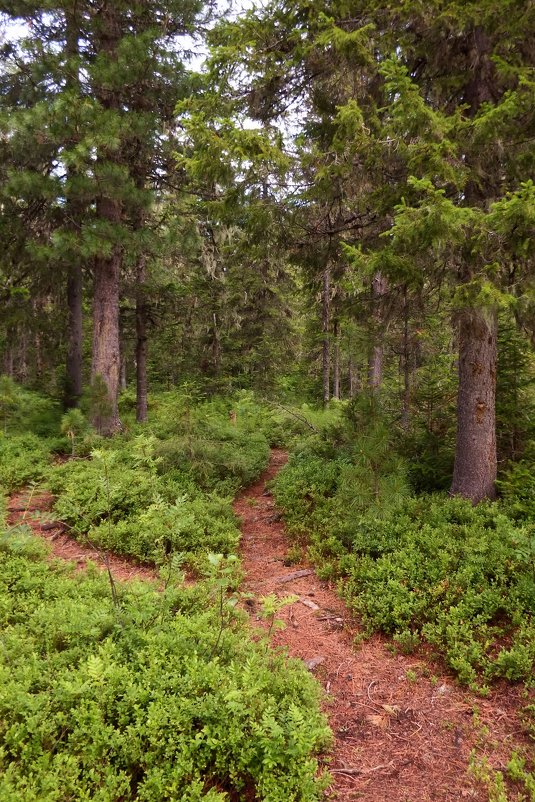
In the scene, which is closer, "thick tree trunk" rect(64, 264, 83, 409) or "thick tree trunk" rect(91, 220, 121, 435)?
"thick tree trunk" rect(91, 220, 121, 435)

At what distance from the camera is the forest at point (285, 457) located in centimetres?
316

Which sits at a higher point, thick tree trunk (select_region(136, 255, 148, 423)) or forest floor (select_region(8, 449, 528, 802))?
thick tree trunk (select_region(136, 255, 148, 423))

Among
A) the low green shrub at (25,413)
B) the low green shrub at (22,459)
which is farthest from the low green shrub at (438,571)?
the low green shrub at (25,413)

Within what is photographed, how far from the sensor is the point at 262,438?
1256cm

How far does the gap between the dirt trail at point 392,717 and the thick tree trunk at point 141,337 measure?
32.1 feet

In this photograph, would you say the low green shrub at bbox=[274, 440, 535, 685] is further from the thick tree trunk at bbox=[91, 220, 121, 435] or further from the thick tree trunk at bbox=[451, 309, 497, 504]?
the thick tree trunk at bbox=[91, 220, 121, 435]

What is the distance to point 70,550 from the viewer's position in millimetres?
6445

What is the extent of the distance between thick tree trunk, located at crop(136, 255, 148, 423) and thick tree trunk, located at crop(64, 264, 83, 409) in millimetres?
1788

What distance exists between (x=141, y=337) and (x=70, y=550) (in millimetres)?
7830

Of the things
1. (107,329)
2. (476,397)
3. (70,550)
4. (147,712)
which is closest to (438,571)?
(476,397)

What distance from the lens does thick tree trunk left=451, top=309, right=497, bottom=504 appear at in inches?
249

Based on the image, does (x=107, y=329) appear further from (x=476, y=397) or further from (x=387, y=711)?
(x=387, y=711)

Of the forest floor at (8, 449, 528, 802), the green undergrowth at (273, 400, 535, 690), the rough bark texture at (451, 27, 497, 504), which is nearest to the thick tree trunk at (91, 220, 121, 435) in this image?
the forest floor at (8, 449, 528, 802)

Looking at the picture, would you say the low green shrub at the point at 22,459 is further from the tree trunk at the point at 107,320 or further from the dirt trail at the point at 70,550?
the tree trunk at the point at 107,320
